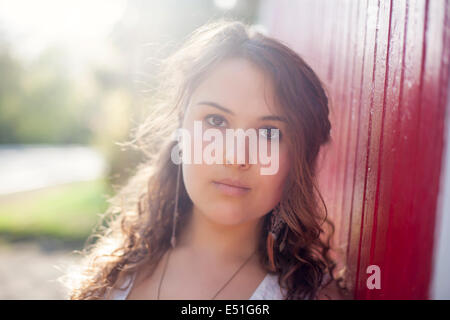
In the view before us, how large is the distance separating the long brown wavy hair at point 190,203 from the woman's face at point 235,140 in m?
0.05

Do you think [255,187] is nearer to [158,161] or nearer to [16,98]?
[158,161]

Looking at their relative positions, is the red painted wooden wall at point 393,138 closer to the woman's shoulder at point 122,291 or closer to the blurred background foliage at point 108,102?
the blurred background foliage at point 108,102

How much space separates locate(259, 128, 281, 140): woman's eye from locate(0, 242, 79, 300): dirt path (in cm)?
337

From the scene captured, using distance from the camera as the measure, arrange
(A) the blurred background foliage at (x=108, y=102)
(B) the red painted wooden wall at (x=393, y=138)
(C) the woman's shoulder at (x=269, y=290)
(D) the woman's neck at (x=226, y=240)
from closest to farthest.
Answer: (B) the red painted wooden wall at (x=393, y=138) < (C) the woman's shoulder at (x=269, y=290) < (D) the woman's neck at (x=226, y=240) < (A) the blurred background foliage at (x=108, y=102)

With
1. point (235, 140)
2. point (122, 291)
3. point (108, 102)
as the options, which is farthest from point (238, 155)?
point (108, 102)

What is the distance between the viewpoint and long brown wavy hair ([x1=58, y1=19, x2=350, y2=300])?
4.58 ft

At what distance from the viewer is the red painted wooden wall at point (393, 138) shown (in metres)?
0.88

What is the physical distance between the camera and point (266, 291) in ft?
4.91

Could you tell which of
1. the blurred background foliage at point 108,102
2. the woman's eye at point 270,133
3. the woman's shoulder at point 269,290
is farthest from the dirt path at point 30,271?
the woman's eye at point 270,133

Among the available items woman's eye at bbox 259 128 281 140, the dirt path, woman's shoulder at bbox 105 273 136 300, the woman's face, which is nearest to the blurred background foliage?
the woman's face

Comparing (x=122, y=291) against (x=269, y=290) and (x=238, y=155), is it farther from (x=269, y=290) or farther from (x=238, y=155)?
(x=238, y=155)

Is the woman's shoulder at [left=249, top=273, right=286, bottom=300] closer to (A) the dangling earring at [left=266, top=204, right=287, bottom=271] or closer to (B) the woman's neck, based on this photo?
(A) the dangling earring at [left=266, top=204, right=287, bottom=271]

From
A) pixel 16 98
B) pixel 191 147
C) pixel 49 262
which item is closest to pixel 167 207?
pixel 191 147

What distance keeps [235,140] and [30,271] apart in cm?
454
